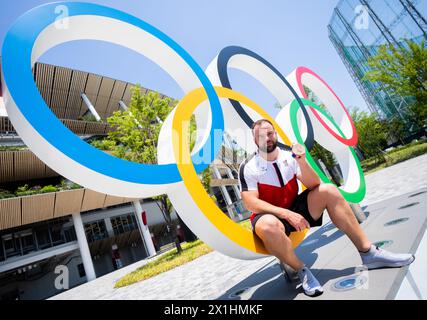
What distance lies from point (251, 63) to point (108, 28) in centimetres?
279

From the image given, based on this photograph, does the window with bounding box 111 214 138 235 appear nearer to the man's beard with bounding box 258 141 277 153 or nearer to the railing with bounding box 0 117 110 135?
the railing with bounding box 0 117 110 135

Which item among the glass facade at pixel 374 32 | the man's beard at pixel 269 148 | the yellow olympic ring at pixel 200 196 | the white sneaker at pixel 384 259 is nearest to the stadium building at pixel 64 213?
the yellow olympic ring at pixel 200 196

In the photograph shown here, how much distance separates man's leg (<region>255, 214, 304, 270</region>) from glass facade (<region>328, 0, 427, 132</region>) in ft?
64.6

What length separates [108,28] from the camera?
10.1 ft

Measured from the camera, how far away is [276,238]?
2.13 meters

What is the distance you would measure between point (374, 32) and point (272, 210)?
31.8 meters

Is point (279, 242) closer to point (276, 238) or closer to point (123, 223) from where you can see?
point (276, 238)

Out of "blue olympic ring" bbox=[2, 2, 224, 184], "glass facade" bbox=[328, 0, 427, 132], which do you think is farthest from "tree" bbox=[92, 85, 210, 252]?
"glass facade" bbox=[328, 0, 427, 132]

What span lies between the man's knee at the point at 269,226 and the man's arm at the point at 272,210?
0.08m

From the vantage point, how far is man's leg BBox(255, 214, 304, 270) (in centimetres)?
212

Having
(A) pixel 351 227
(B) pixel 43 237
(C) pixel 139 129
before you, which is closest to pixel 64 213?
(B) pixel 43 237
